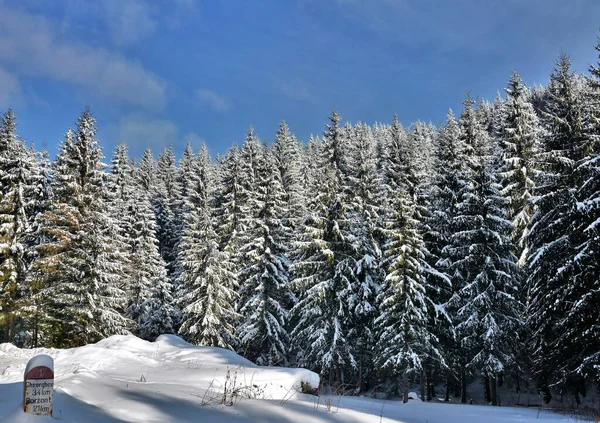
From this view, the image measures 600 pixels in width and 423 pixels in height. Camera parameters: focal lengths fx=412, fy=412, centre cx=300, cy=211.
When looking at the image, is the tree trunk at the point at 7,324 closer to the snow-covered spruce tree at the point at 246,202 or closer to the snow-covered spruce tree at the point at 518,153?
the snow-covered spruce tree at the point at 246,202

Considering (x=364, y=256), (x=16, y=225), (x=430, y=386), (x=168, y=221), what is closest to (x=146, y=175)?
(x=168, y=221)

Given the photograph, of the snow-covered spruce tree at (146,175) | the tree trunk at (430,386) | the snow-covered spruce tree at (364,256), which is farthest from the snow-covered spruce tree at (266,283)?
the snow-covered spruce tree at (146,175)

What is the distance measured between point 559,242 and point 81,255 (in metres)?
24.1

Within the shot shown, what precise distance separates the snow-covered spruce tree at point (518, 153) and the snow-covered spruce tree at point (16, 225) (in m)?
28.1

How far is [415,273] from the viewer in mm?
23609

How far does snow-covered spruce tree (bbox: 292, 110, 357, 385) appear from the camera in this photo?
25.6 metres

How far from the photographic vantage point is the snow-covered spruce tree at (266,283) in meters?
28.0

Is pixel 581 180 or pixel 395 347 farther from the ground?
pixel 581 180

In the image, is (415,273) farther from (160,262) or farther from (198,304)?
(160,262)

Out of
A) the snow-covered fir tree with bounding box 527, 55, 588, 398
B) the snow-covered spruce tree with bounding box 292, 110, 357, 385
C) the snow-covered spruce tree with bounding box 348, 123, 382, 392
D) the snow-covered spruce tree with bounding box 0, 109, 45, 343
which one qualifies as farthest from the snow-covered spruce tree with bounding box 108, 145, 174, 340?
the snow-covered fir tree with bounding box 527, 55, 588, 398

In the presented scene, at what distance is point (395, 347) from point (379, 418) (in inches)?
679

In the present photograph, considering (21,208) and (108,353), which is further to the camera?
(21,208)

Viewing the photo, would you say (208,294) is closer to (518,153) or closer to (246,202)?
(246,202)

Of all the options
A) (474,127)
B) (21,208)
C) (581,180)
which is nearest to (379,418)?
(581,180)
